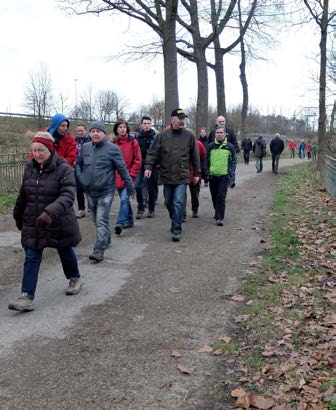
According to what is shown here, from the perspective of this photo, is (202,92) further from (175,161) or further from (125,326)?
(125,326)

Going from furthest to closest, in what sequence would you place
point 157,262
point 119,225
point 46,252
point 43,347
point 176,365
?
1. point 119,225
2. point 46,252
3. point 157,262
4. point 43,347
5. point 176,365

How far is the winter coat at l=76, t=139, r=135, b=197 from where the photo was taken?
22.6 ft

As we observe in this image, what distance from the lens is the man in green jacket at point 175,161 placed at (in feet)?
26.9

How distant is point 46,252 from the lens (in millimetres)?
7441

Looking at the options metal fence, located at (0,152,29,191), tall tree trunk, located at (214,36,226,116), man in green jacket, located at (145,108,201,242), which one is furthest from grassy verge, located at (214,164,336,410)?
tall tree trunk, located at (214,36,226,116)

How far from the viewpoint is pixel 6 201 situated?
12.2m

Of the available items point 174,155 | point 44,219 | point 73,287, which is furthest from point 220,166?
point 44,219

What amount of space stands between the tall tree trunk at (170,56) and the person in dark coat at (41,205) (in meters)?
10.8

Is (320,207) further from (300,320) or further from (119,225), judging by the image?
(300,320)

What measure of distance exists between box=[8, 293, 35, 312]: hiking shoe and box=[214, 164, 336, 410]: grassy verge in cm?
200

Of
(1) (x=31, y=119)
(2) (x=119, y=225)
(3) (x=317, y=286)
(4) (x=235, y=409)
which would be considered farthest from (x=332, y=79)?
(1) (x=31, y=119)

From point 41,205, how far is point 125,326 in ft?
4.90

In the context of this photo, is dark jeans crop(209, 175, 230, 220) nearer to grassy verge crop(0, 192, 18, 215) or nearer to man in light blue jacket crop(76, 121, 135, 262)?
man in light blue jacket crop(76, 121, 135, 262)

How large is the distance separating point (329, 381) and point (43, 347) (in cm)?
238
